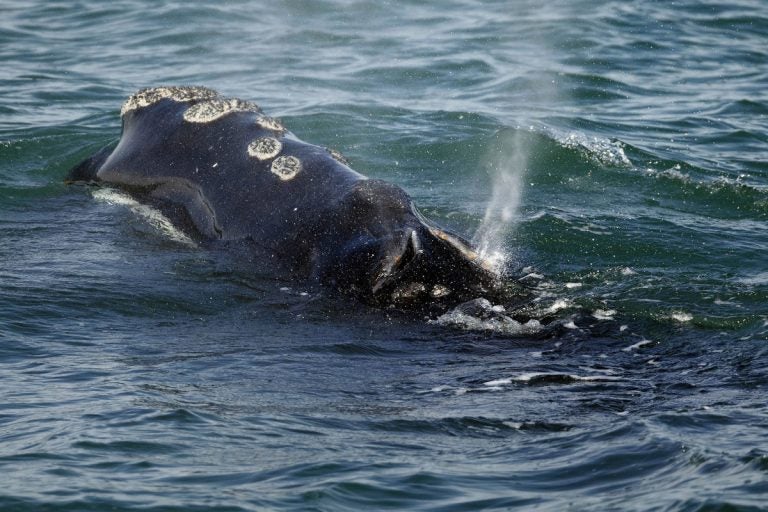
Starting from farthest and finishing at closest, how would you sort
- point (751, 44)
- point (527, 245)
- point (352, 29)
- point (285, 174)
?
point (352, 29)
point (751, 44)
point (527, 245)
point (285, 174)

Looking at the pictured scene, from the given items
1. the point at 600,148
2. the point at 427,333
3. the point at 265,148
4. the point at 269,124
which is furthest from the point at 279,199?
the point at 600,148

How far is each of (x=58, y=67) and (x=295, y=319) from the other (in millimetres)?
12142

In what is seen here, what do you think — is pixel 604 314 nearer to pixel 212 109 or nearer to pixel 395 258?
pixel 395 258

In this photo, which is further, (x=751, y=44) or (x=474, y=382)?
(x=751, y=44)

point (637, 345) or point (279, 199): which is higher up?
point (279, 199)

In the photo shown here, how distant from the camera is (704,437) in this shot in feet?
19.3

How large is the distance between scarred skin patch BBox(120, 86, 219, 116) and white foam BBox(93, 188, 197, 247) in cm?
72

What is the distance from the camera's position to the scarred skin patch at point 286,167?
8.91 m


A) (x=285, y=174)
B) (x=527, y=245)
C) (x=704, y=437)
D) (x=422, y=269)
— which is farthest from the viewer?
(x=527, y=245)

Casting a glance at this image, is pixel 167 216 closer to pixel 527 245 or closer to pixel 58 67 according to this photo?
pixel 527 245

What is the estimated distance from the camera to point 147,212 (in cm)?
998

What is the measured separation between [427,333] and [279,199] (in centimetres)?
179

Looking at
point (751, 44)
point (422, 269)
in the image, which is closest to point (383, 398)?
point (422, 269)

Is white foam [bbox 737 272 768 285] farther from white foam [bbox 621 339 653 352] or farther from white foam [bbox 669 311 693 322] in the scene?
white foam [bbox 621 339 653 352]
